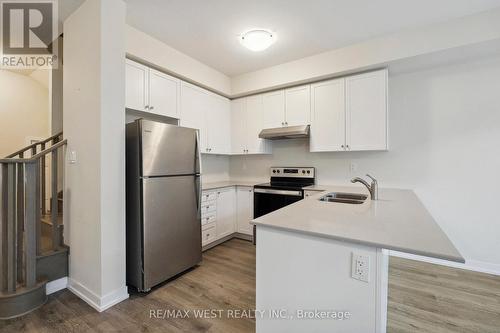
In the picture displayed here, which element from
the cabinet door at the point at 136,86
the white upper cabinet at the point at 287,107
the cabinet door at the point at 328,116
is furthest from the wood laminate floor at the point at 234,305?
the white upper cabinet at the point at 287,107

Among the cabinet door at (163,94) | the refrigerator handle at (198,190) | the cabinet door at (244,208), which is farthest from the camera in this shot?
the cabinet door at (244,208)

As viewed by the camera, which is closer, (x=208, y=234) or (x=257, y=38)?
(x=257, y=38)

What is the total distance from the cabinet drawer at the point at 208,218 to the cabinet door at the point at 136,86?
157 centimetres

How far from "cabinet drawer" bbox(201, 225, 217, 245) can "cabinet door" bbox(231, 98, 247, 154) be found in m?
1.38

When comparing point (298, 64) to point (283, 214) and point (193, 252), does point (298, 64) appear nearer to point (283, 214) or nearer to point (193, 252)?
point (283, 214)

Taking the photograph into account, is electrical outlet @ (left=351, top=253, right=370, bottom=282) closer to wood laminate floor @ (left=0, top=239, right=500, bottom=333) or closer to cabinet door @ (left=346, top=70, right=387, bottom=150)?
wood laminate floor @ (left=0, top=239, right=500, bottom=333)

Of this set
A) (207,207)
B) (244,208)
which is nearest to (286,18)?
(207,207)

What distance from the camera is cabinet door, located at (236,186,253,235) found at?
11.5ft

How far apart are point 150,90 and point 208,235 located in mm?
2046

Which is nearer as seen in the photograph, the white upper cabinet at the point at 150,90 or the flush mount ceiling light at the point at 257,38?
the flush mount ceiling light at the point at 257,38

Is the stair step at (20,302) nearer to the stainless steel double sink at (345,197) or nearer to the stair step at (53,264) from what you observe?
the stair step at (53,264)

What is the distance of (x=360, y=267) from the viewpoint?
0.98 metres

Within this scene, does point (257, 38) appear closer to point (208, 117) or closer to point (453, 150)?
point (208, 117)

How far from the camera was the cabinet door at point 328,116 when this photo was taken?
2998 millimetres
